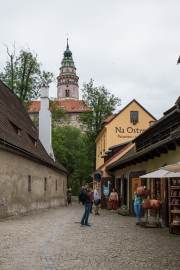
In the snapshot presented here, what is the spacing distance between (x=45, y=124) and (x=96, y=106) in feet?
33.2

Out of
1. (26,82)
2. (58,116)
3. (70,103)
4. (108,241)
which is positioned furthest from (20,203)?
(70,103)

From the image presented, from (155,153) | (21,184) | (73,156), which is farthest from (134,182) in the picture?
(73,156)

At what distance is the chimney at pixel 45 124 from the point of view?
31.1 metres

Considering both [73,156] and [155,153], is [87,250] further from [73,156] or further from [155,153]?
[73,156]

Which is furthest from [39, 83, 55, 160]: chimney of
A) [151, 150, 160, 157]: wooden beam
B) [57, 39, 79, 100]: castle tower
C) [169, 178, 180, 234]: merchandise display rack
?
[57, 39, 79, 100]: castle tower

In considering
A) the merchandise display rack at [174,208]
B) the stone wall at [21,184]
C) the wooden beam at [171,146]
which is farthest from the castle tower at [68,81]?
the merchandise display rack at [174,208]

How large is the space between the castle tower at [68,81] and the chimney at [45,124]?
92924mm

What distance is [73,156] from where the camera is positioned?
203 feet

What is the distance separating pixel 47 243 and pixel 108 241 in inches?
60.9

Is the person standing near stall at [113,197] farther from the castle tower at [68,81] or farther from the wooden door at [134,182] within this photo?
the castle tower at [68,81]

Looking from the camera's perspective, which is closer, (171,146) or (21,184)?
(171,146)

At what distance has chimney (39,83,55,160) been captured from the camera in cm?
3111

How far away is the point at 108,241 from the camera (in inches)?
369

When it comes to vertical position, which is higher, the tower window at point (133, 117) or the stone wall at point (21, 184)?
the tower window at point (133, 117)
